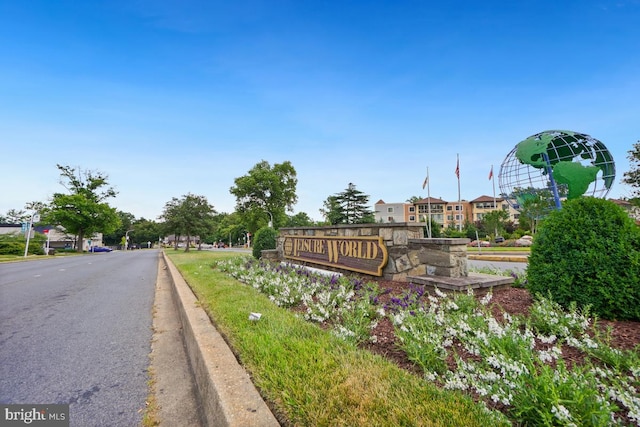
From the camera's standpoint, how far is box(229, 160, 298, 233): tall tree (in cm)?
3728

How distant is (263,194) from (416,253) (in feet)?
113

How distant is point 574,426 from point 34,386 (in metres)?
4.09

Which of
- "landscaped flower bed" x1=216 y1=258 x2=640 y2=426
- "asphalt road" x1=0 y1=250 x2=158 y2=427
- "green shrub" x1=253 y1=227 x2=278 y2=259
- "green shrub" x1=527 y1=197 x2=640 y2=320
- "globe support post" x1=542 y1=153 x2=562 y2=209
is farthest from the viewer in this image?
"green shrub" x1=253 y1=227 x2=278 y2=259

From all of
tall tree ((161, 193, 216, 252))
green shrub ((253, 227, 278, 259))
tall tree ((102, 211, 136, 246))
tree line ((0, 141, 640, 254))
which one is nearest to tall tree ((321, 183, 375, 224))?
tree line ((0, 141, 640, 254))

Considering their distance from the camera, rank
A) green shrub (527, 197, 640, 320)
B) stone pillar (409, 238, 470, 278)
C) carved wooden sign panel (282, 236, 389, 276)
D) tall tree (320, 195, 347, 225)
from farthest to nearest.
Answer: tall tree (320, 195, 347, 225)
carved wooden sign panel (282, 236, 389, 276)
stone pillar (409, 238, 470, 278)
green shrub (527, 197, 640, 320)

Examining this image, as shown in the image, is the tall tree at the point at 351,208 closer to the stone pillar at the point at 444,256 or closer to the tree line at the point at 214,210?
the tree line at the point at 214,210

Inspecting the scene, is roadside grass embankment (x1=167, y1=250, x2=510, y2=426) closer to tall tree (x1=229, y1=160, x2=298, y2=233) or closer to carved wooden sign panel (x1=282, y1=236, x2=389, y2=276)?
carved wooden sign panel (x1=282, y1=236, x2=389, y2=276)

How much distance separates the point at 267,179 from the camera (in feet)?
123

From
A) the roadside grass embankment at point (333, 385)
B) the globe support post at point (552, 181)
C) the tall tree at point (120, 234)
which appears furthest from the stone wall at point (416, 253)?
the tall tree at point (120, 234)

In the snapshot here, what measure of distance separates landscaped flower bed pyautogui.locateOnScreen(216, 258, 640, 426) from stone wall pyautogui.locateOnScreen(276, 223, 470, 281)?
2.36ft

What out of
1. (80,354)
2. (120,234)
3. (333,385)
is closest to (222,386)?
(333,385)

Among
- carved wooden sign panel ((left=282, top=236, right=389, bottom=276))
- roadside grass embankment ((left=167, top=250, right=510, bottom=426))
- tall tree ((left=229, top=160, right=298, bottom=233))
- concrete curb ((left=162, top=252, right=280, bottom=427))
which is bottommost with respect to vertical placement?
concrete curb ((left=162, top=252, right=280, bottom=427))

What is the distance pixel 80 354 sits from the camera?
3439 millimetres

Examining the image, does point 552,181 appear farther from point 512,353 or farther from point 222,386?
point 222,386
